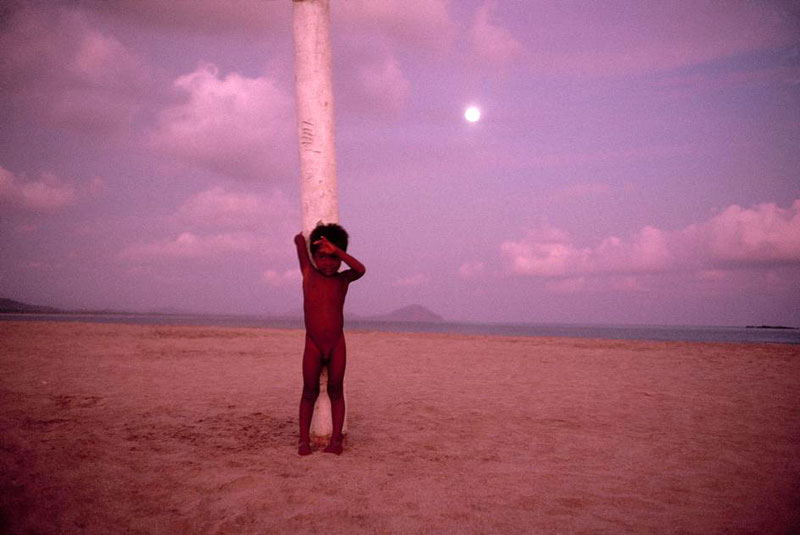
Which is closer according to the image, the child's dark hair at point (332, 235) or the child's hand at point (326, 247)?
the child's hand at point (326, 247)

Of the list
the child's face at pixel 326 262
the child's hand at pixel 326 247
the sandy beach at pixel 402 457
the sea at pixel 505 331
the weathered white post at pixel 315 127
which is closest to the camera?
the sandy beach at pixel 402 457

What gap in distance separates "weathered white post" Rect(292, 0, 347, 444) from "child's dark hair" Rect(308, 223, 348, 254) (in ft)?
0.79

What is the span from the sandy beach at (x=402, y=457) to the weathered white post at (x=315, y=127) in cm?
75

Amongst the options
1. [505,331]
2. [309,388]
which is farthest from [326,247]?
[505,331]

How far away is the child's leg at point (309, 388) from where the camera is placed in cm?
427

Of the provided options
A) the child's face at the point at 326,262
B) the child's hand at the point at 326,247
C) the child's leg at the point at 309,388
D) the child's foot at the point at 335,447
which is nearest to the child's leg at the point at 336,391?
the child's foot at the point at 335,447

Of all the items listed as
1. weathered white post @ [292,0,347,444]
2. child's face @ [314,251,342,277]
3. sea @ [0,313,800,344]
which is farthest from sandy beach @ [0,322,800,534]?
sea @ [0,313,800,344]

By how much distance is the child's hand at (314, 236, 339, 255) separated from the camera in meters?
4.08

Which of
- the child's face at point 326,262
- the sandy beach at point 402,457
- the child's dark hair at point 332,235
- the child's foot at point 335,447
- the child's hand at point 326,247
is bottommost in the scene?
the sandy beach at point 402,457

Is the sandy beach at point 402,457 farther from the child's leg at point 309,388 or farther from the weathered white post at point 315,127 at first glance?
the weathered white post at point 315,127

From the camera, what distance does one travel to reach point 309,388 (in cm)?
430

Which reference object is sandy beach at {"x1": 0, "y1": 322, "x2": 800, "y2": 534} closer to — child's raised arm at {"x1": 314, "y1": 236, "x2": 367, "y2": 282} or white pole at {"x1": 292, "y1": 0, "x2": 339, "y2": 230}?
child's raised arm at {"x1": 314, "y1": 236, "x2": 367, "y2": 282}

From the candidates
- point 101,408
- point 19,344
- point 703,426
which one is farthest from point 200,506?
point 19,344

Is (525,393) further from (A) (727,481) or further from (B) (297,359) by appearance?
(B) (297,359)
